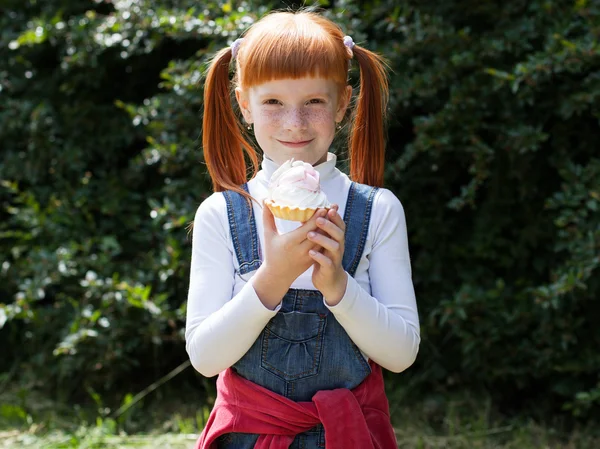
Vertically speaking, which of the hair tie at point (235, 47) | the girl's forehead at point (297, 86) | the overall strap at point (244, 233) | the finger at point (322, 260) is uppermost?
the hair tie at point (235, 47)

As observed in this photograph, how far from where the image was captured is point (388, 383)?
3.85 meters

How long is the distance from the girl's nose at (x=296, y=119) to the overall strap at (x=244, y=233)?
0.22 metres

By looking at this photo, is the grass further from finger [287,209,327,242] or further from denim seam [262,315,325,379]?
finger [287,209,327,242]

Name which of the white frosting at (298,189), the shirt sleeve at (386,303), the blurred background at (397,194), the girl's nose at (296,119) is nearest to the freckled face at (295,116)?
the girl's nose at (296,119)

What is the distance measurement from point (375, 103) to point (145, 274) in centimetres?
200

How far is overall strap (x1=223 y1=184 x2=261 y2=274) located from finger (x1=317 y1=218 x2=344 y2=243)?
23cm

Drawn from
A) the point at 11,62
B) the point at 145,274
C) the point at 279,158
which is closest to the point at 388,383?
the point at 145,274

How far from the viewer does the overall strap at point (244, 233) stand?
1876mm

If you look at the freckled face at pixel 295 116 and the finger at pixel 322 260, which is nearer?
the finger at pixel 322 260

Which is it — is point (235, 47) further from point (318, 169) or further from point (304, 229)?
point (304, 229)

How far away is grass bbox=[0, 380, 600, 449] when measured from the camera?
11.4 feet

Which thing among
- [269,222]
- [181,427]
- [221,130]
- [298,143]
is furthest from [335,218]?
[181,427]

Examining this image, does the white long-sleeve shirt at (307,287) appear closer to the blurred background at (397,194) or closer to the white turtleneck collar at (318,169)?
the white turtleneck collar at (318,169)

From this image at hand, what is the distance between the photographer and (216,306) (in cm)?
184
